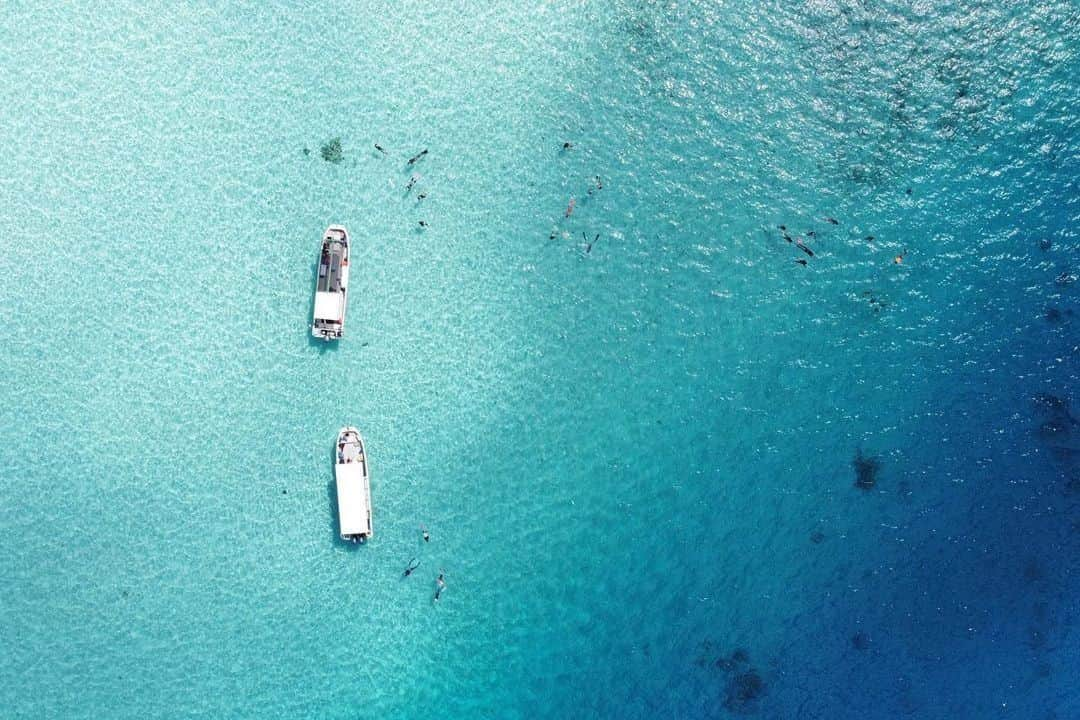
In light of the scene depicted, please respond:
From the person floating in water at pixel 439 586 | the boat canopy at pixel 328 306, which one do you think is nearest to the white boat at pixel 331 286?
the boat canopy at pixel 328 306

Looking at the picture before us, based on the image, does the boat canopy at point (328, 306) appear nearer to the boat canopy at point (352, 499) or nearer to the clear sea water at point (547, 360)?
the clear sea water at point (547, 360)

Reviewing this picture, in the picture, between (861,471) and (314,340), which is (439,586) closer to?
(314,340)

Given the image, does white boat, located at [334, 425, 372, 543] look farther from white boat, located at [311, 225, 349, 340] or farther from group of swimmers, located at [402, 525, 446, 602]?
white boat, located at [311, 225, 349, 340]

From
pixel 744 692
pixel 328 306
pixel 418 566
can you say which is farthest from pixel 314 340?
pixel 744 692

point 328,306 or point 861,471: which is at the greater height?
point 328,306

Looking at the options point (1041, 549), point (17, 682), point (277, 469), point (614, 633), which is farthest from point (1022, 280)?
point (17, 682)

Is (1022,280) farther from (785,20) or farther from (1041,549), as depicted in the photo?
(785,20)

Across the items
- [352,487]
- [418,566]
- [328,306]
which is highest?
[328,306]
